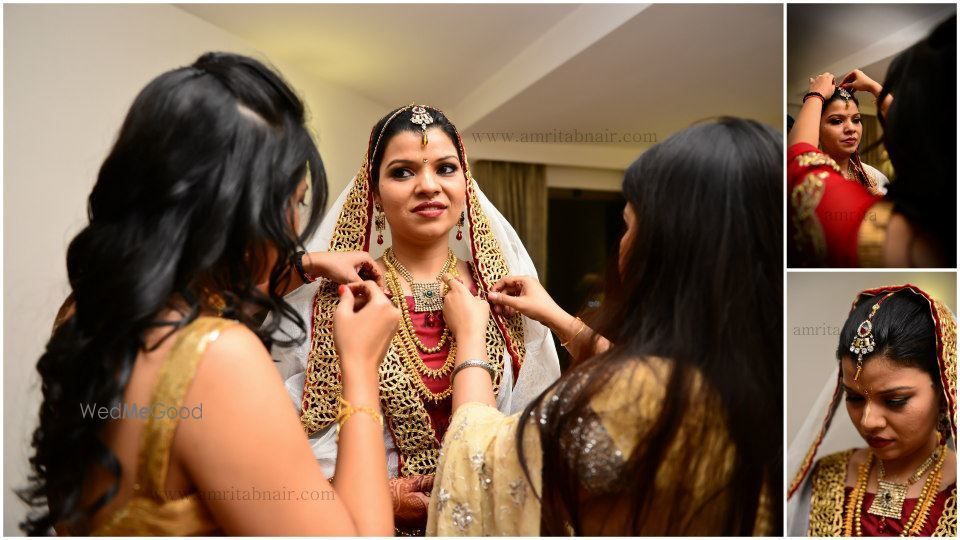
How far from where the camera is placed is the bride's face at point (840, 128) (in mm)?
1152

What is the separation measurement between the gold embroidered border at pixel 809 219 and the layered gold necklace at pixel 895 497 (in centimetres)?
46

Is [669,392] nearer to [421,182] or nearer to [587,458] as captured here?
[587,458]

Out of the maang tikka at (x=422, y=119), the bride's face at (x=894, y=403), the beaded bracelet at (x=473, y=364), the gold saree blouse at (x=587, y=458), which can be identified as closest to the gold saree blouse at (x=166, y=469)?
the gold saree blouse at (x=587, y=458)

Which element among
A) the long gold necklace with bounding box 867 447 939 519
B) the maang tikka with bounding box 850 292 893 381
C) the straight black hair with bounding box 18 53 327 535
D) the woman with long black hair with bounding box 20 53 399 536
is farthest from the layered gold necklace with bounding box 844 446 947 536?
the straight black hair with bounding box 18 53 327 535

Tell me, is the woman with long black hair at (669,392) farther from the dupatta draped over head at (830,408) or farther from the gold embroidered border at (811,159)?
the dupatta draped over head at (830,408)

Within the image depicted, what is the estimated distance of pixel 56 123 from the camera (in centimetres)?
170

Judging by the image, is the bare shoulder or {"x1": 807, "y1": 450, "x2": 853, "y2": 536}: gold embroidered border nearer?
the bare shoulder

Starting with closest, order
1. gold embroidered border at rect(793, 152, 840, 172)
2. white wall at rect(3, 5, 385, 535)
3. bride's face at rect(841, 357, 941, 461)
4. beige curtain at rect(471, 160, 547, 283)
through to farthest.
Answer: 1. gold embroidered border at rect(793, 152, 840, 172)
2. bride's face at rect(841, 357, 941, 461)
3. white wall at rect(3, 5, 385, 535)
4. beige curtain at rect(471, 160, 547, 283)

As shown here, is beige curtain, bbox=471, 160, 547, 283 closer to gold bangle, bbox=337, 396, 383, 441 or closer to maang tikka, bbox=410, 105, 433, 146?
maang tikka, bbox=410, 105, 433, 146

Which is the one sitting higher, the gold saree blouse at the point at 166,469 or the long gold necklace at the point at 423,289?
the long gold necklace at the point at 423,289

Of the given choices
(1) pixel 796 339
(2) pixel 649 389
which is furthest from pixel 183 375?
(1) pixel 796 339

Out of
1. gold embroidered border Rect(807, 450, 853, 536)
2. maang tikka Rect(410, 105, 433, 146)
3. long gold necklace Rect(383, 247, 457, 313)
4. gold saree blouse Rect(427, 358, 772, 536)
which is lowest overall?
gold embroidered border Rect(807, 450, 853, 536)

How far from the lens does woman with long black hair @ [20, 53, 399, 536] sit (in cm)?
82

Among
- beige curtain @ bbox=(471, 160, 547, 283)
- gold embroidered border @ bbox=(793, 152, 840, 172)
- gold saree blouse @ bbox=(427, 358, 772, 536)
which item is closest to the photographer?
gold saree blouse @ bbox=(427, 358, 772, 536)
